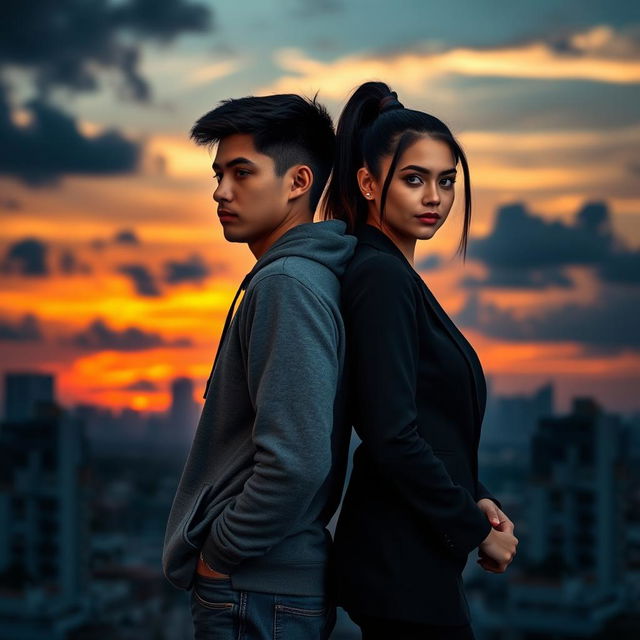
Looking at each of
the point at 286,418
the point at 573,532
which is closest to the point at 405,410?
the point at 286,418

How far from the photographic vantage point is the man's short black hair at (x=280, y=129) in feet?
5.56

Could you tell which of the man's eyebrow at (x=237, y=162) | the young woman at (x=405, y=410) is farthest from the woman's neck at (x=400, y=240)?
the man's eyebrow at (x=237, y=162)

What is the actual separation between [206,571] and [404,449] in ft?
1.16

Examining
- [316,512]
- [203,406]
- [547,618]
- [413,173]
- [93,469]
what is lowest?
[547,618]

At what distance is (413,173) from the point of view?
1702 mm

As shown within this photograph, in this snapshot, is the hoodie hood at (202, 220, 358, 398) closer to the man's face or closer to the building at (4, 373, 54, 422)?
the man's face

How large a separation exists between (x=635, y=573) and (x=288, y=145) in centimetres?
1836

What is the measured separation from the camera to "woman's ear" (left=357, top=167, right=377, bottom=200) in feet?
5.68

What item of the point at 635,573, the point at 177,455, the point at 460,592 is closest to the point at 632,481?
the point at 635,573

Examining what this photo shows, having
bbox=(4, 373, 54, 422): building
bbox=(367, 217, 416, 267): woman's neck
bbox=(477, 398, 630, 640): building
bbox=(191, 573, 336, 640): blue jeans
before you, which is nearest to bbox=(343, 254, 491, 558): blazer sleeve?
bbox=(367, 217, 416, 267): woman's neck

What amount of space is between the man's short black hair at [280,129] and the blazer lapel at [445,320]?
0.38 ft

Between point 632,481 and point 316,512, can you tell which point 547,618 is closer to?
point 632,481

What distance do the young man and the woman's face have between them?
0.26 feet

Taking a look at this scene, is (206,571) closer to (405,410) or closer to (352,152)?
(405,410)
